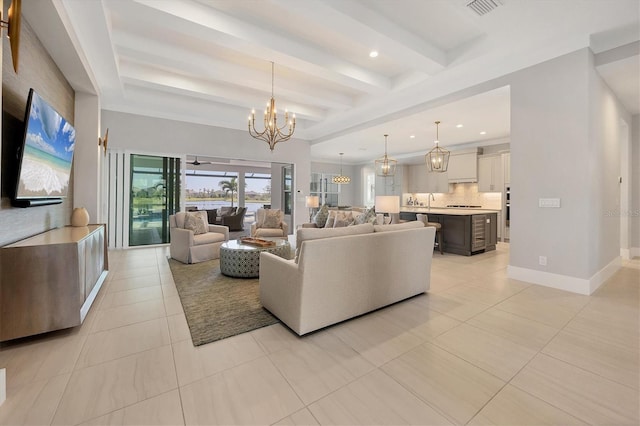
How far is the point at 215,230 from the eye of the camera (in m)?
5.45

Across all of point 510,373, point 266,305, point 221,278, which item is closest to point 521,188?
point 510,373

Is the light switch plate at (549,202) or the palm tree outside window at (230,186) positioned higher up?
the palm tree outside window at (230,186)

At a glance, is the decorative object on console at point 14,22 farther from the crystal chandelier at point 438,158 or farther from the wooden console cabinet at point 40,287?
the crystal chandelier at point 438,158

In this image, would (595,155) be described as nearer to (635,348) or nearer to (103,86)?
(635,348)

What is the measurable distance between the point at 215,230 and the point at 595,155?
581cm

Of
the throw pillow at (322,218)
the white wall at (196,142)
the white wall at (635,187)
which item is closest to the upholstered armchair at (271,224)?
the throw pillow at (322,218)

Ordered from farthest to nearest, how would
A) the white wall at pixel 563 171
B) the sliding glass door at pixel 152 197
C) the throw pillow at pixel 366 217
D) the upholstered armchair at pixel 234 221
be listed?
1. the upholstered armchair at pixel 234 221
2. the sliding glass door at pixel 152 197
3. the throw pillow at pixel 366 217
4. the white wall at pixel 563 171

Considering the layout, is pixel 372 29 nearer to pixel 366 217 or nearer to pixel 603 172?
pixel 366 217

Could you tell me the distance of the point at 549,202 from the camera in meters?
3.57

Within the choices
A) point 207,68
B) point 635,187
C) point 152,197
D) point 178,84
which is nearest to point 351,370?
point 207,68

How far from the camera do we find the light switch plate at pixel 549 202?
11.5 feet

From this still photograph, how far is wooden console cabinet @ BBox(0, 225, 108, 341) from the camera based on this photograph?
2104mm

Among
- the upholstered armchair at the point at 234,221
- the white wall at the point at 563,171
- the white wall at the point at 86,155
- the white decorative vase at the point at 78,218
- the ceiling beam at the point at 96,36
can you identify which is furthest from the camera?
the upholstered armchair at the point at 234,221

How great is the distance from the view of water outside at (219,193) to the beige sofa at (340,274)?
32.9 feet
